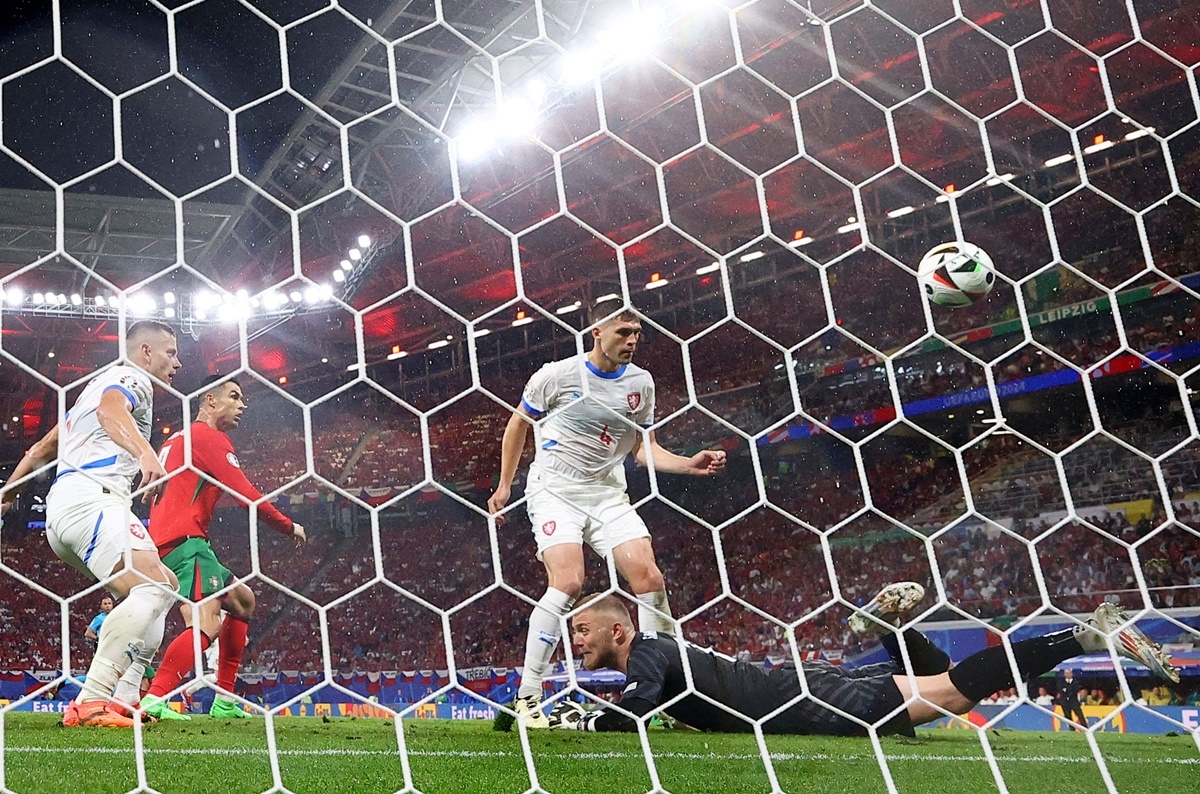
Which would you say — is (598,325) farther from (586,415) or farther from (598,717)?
(598,717)

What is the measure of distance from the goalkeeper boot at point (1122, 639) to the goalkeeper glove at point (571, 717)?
1.05m

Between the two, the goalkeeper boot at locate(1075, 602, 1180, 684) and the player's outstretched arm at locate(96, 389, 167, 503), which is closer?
the player's outstretched arm at locate(96, 389, 167, 503)

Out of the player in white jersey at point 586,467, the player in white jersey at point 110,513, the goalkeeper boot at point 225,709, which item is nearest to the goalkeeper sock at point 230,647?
the goalkeeper boot at point 225,709

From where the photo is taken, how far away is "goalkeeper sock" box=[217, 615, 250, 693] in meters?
2.25

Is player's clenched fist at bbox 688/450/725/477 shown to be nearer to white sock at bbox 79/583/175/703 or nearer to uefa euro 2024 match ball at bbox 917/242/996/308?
uefa euro 2024 match ball at bbox 917/242/996/308

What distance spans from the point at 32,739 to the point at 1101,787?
1.74 m

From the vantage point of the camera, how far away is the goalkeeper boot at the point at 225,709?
2.15m

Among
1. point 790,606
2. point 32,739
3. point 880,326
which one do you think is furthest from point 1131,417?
point 32,739

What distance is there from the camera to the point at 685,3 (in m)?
2.77

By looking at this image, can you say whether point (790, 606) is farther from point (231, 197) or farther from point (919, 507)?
point (231, 197)

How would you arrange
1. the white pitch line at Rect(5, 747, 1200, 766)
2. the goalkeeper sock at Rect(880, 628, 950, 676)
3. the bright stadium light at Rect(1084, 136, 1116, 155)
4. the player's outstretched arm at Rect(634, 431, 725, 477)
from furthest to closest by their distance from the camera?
1. the bright stadium light at Rect(1084, 136, 1116, 155)
2. the player's outstretched arm at Rect(634, 431, 725, 477)
3. the goalkeeper sock at Rect(880, 628, 950, 676)
4. the white pitch line at Rect(5, 747, 1200, 766)

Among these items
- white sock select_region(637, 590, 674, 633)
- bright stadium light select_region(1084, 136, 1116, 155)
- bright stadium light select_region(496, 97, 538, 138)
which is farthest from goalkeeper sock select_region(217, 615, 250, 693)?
bright stadium light select_region(1084, 136, 1116, 155)

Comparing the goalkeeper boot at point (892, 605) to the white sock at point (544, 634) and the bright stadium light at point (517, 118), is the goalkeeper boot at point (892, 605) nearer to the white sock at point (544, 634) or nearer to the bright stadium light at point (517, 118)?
the white sock at point (544, 634)

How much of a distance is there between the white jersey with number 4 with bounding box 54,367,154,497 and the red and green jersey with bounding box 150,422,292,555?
0.83 ft
